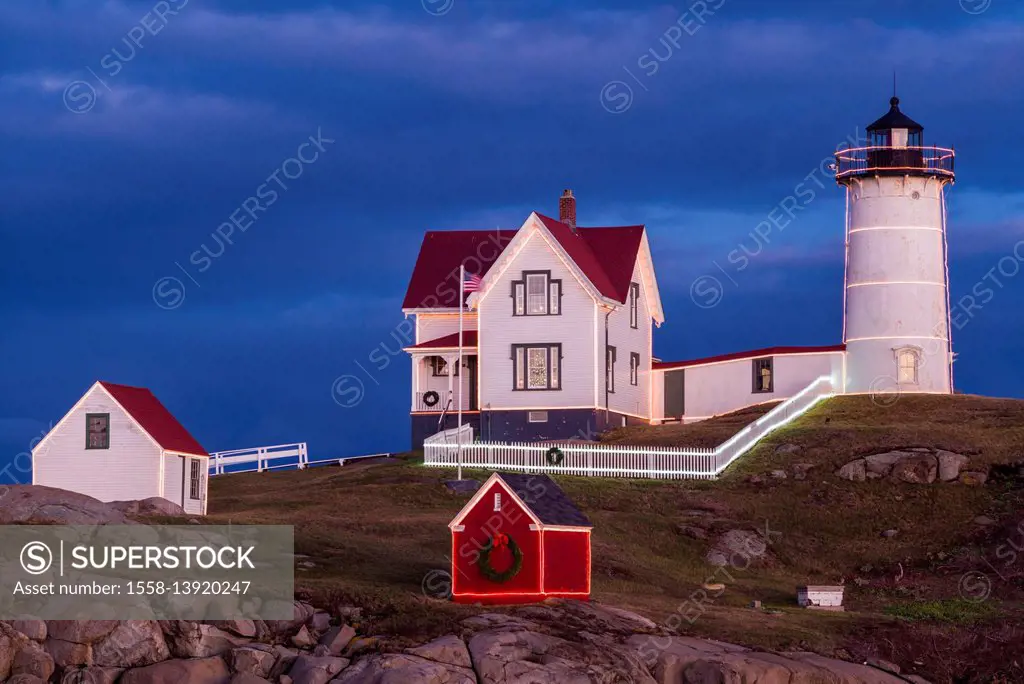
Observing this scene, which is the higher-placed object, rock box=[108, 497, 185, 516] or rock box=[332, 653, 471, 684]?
rock box=[108, 497, 185, 516]

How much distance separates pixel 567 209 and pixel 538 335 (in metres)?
7.33

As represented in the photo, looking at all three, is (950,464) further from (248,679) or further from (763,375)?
(248,679)

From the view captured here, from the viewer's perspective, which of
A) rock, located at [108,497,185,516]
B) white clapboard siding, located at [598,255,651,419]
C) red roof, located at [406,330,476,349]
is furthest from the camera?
red roof, located at [406,330,476,349]

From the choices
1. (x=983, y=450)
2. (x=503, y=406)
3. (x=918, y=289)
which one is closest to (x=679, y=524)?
(x=983, y=450)

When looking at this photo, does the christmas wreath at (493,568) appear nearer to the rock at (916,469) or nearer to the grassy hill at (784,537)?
the grassy hill at (784,537)

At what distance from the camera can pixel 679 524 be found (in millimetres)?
49125

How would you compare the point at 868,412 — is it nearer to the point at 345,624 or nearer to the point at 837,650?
the point at 837,650

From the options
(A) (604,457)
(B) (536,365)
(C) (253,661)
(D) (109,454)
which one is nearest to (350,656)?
(C) (253,661)

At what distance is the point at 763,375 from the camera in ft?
216

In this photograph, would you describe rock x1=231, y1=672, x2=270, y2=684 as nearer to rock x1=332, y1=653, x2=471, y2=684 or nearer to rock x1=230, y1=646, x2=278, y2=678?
rock x1=230, y1=646, x2=278, y2=678

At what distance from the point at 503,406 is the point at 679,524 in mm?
15306

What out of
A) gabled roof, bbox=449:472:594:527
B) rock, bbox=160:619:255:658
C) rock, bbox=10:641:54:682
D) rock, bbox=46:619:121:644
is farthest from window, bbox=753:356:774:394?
rock, bbox=10:641:54:682

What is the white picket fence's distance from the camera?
5534 cm

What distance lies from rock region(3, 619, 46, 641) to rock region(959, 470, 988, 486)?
95.7 ft
